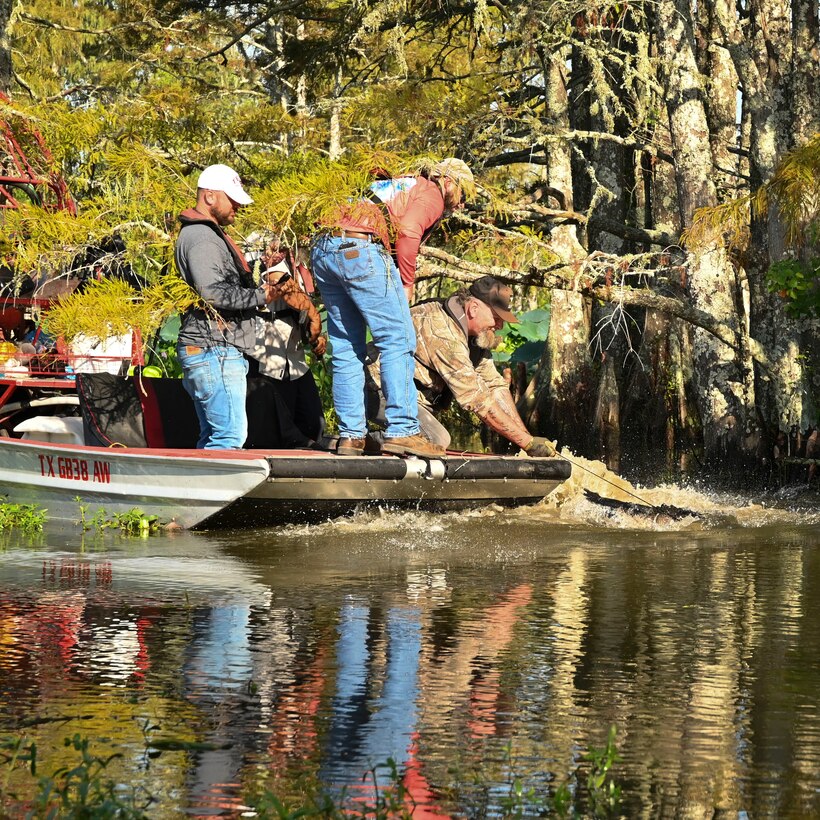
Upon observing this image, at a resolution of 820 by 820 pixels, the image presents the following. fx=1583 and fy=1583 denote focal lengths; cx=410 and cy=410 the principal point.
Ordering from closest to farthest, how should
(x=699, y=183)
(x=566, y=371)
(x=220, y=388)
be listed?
(x=220, y=388)
(x=699, y=183)
(x=566, y=371)

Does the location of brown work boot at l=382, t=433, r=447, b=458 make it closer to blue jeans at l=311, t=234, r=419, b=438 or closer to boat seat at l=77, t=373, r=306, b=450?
blue jeans at l=311, t=234, r=419, b=438

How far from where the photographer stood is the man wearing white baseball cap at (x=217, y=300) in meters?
9.34

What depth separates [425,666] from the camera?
539cm

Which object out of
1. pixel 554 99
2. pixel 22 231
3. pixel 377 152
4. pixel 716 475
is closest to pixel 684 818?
pixel 377 152

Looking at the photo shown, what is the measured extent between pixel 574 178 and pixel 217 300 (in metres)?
10.2

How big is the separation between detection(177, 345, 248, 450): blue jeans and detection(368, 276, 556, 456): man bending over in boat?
1.06m

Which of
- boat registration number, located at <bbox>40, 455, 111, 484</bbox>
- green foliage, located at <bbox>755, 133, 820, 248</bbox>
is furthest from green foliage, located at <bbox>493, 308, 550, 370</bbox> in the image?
boat registration number, located at <bbox>40, 455, 111, 484</bbox>

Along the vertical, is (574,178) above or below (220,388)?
above

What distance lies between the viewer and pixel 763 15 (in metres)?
14.9

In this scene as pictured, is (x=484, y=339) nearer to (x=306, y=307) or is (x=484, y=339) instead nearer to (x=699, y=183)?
(x=306, y=307)

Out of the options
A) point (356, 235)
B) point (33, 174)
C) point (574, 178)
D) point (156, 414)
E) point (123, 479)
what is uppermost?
point (574, 178)

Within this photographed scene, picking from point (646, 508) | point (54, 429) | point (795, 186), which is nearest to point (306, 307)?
point (54, 429)

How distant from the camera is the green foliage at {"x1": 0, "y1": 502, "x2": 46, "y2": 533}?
31.5 ft

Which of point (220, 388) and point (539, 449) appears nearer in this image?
point (220, 388)
